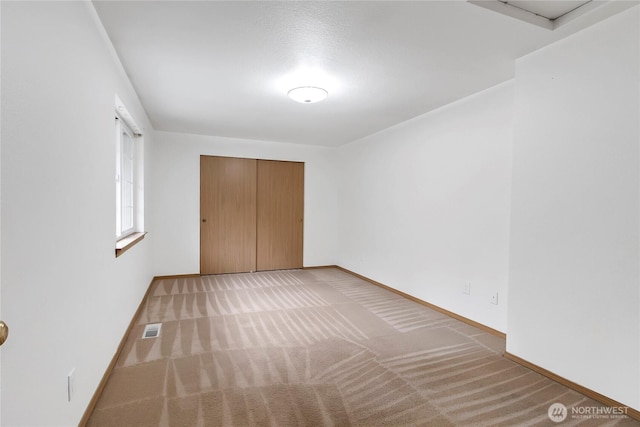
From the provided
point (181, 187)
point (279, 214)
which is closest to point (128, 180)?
point (181, 187)

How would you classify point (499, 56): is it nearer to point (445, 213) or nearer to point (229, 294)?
point (445, 213)

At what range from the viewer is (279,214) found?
5.92 m

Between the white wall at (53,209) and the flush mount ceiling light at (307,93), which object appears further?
the flush mount ceiling light at (307,93)

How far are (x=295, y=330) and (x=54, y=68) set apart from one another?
8.70 ft

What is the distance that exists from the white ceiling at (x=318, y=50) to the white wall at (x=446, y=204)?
0.37 meters

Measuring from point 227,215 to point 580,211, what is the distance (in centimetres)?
481

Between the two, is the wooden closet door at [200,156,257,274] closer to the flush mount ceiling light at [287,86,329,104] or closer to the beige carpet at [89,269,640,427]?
the beige carpet at [89,269,640,427]

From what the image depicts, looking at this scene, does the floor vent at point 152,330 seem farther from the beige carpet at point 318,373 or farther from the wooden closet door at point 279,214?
the wooden closet door at point 279,214

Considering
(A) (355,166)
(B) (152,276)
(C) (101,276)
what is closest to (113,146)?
(C) (101,276)

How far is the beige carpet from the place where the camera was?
1854mm

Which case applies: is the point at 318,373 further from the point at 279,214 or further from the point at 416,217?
the point at 279,214

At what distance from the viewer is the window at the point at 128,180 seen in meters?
3.02

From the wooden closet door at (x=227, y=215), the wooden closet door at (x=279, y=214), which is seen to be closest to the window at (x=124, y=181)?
the wooden closet door at (x=227, y=215)

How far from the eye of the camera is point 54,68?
1.38 metres
